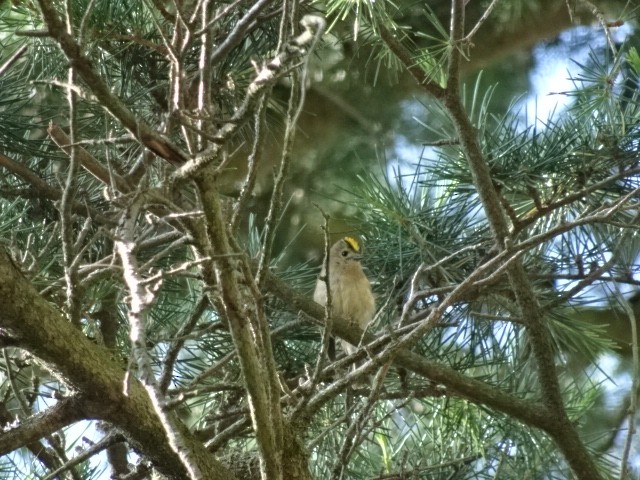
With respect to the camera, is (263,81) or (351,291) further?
(351,291)

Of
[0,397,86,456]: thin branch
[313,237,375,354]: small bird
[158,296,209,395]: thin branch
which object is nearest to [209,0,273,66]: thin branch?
[158,296,209,395]: thin branch

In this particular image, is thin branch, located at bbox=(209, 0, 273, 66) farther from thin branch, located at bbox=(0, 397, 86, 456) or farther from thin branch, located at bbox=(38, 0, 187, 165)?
thin branch, located at bbox=(0, 397, 86, 456)

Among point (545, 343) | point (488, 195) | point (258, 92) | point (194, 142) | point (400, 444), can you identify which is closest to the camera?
point (258, 92)

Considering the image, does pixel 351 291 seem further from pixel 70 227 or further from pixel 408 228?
pixel 70 227

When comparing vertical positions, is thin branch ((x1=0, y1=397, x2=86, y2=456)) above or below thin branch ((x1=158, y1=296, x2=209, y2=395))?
below

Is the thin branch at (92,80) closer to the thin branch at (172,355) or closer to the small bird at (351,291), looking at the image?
the thin branch at (172,355)

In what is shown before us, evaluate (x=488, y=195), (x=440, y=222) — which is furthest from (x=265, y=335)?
(x=440, y=222)

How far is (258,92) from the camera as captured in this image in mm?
1349

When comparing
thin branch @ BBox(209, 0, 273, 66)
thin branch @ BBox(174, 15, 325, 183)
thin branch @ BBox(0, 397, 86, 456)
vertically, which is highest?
thin branch @ BBox(209, 0, 273, 66)

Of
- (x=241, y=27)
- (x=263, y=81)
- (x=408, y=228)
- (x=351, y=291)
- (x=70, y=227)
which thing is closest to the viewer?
(x=263, y=81)

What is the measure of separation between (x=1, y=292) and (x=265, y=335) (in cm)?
42

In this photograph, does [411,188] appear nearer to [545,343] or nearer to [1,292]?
[545,343]

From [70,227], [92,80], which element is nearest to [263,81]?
[92,80]

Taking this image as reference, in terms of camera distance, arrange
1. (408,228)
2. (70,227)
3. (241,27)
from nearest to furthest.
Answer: (70,227), (241,27), (408,228)
